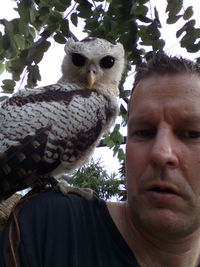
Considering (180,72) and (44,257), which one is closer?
(44,257)

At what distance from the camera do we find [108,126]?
2.08m

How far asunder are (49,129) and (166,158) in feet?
2.43

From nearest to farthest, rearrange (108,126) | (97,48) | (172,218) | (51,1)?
1. (172,218)
2. (51,1)
3. (108,126)
4. (97,48)

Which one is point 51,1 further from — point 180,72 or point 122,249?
point 122,249

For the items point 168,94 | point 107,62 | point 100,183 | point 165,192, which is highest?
point 107,62

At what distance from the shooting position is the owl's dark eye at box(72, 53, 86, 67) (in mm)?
2439

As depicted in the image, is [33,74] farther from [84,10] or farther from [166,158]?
[166,158]

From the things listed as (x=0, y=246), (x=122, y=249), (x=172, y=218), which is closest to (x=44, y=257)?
(x=0, y=246)

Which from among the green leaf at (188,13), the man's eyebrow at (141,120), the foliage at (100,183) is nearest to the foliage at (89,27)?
the green leaf at (188,13)

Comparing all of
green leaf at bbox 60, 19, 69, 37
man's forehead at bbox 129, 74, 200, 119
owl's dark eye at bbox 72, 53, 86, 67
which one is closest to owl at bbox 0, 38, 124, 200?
owl's dark eye at bbox 72, 53, 86, 67

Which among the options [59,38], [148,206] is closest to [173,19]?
[59,38]

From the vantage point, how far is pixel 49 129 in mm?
1770

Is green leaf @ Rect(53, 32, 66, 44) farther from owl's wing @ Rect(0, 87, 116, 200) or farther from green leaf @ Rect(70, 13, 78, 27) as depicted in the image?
owl's wing @ Rect(0, 87, 116, 200)

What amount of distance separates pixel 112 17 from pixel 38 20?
0.28 m
